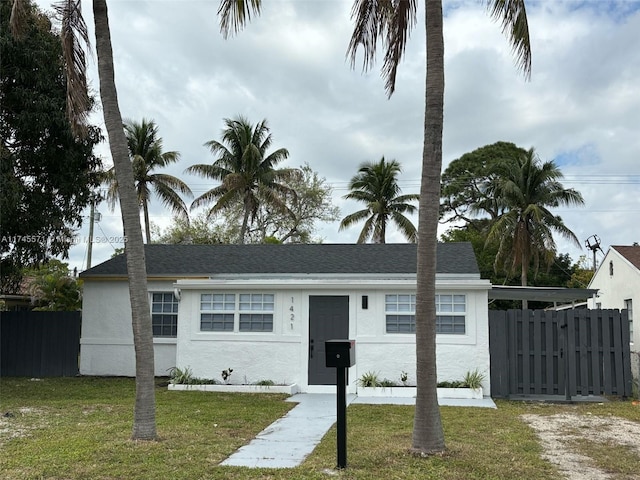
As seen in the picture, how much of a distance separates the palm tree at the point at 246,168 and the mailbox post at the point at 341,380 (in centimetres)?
2535

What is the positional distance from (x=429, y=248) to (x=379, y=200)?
90.0ft

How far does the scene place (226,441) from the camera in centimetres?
849

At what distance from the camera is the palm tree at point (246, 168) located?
32.3 m

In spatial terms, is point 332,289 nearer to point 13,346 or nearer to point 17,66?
point 17,66

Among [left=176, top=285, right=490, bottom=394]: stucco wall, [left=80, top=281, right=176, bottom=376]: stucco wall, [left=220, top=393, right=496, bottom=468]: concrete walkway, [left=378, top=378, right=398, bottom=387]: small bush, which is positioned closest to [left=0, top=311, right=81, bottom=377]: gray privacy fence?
[left=80, top=281, right=176, bottom=376]: stucco wall

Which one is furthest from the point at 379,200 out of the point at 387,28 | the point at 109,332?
the point at 387,28

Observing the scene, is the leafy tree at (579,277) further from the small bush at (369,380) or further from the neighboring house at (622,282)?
the small bush at (369,380)

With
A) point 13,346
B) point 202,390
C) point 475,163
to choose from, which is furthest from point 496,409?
point 475,163

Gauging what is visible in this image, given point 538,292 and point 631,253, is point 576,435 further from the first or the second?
point 631,253

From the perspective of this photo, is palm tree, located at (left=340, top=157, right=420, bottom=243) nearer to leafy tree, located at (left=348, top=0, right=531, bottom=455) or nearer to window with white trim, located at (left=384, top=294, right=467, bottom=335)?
window with white trim, located at (left=384, top=294, right=467, bottom=335)

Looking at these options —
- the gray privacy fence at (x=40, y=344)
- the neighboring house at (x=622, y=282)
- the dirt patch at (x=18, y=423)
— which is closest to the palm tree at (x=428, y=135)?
the dirt patch at (x=18, y=423)

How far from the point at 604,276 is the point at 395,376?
48.2ft

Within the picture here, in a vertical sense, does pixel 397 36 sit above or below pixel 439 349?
above

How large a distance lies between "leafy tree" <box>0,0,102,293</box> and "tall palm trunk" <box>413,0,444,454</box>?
9.63 metres
